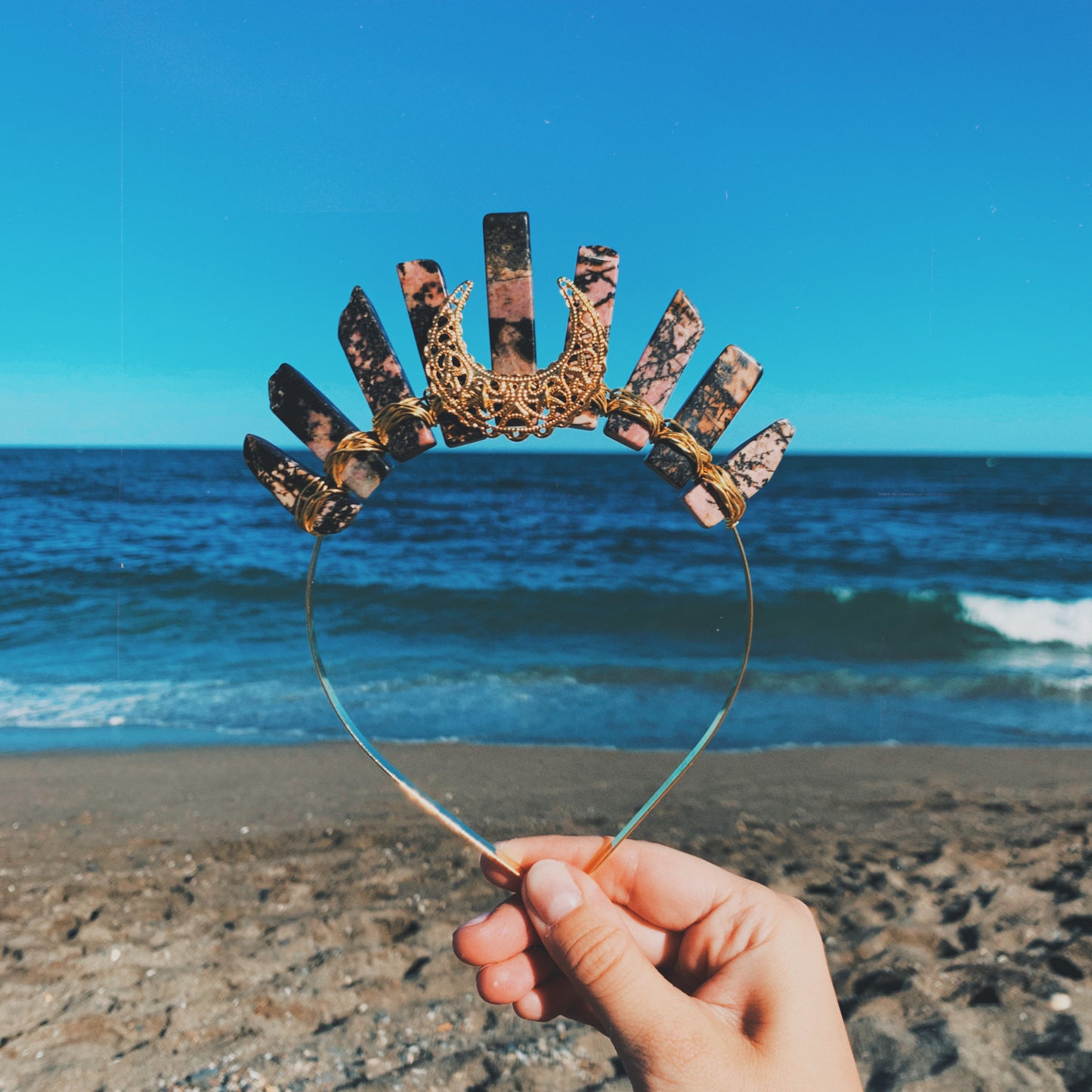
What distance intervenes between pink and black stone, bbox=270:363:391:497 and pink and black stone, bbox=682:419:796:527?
0.65 metres

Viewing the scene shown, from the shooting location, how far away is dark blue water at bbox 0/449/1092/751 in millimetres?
6703

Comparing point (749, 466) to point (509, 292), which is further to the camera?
point (749, 466)

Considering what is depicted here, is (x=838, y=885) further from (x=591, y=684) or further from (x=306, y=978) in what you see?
(x=591, y=684)

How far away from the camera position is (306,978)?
327cm

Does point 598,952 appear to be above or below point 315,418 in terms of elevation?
below

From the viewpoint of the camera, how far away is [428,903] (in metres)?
3.85

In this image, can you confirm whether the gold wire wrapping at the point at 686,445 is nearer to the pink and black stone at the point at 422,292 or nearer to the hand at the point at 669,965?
the pink and black stone at the point at 422,292

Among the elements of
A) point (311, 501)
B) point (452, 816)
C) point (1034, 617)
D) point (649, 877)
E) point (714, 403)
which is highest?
point (714, 403)

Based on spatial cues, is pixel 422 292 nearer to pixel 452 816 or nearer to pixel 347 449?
pixel 347 449

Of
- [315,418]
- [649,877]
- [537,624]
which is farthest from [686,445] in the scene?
[537,624]

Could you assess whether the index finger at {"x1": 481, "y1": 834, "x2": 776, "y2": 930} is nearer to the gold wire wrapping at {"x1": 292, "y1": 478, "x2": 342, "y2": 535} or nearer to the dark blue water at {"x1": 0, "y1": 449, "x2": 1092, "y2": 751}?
the gold wire wrapping at {"x1": 292, "y1": 478, "x2": 342, "y2": 535}

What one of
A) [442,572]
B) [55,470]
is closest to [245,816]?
[442,572]

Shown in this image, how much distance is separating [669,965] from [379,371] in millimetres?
1586

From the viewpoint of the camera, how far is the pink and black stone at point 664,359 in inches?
64.3
